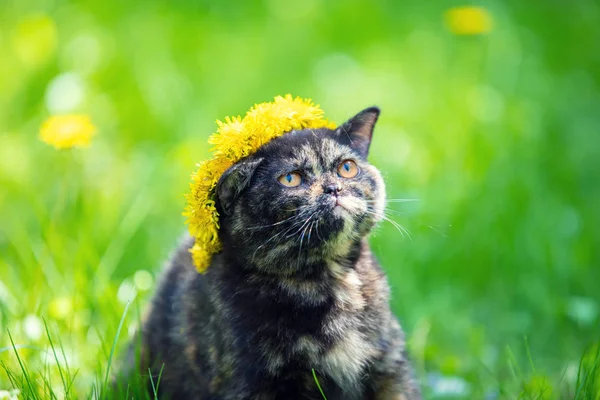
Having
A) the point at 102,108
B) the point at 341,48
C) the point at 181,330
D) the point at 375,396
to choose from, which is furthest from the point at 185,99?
the point at 375,396

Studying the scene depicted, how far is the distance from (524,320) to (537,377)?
35.0 inches

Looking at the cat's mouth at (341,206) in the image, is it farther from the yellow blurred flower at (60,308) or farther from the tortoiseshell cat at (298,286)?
the yellow blurred flower at (60,308)

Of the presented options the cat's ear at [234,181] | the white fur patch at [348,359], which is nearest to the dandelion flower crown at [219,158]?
the cat's ear at [234,181]

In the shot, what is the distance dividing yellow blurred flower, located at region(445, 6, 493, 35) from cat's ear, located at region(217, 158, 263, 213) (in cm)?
335

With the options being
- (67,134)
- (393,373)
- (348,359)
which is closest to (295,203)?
(348,359)

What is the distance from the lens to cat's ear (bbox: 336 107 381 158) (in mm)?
3098

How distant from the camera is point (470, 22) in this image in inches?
222

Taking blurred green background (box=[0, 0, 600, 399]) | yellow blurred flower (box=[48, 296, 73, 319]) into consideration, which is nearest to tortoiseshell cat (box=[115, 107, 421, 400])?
blurred green background (box=[0, 0, 600, 399])

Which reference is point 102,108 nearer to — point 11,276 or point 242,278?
point 11,276

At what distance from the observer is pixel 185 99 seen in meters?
6.18

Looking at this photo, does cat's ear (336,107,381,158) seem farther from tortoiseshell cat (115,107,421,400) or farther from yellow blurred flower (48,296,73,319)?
yellow blurred flower (48,296,73,319)

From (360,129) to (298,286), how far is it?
2.48 feet

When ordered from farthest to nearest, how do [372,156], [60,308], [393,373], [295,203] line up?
1. [372,156]
2. [60,308]
3. [393,373]
4. [295,203]

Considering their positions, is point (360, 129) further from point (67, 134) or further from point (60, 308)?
point (60, 308)
